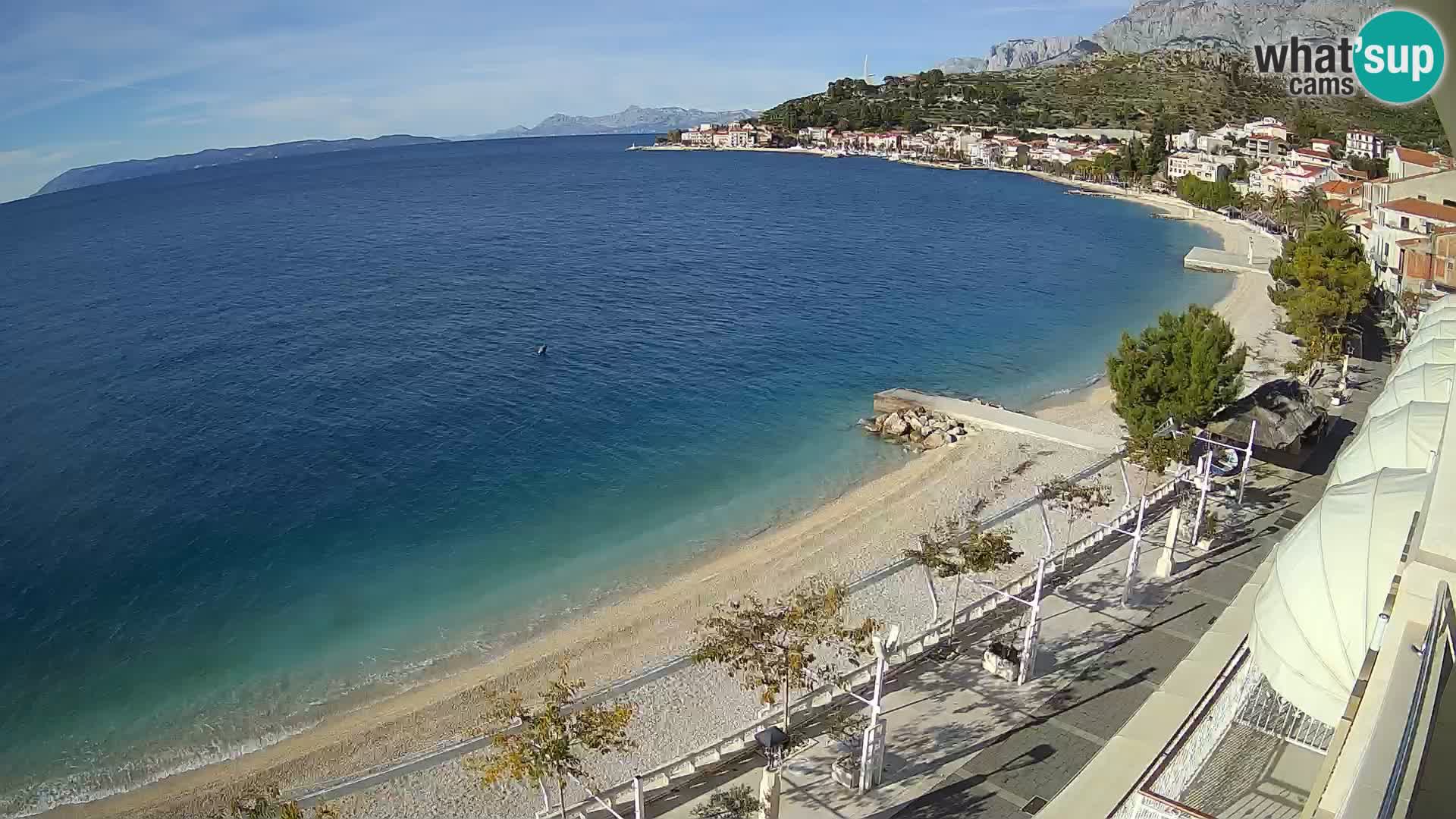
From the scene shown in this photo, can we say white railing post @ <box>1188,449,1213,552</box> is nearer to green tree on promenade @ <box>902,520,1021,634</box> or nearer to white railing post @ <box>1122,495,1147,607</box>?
white railing post @ <box>1122,495,1147,607</box>

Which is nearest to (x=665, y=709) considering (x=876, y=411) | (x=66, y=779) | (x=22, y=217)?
(x=66, y=779)

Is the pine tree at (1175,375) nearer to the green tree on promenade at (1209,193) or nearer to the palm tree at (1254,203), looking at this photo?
the palm tree at (1254,203)

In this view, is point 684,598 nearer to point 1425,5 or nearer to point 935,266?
point 1425,5

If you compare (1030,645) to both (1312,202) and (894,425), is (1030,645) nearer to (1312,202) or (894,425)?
(894,425)

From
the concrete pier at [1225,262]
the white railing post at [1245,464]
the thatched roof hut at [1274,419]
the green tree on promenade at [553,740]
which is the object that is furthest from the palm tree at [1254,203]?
the green tree on promenade at [553,740]

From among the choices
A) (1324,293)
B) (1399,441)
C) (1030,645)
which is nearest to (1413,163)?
(1324,293)

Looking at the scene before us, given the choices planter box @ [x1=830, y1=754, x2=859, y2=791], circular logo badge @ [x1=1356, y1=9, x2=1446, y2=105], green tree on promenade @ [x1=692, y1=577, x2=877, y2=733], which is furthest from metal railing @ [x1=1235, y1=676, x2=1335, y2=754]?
circular logo badge @ [x1=1356, y1=9, x2=1446, y2=105]
